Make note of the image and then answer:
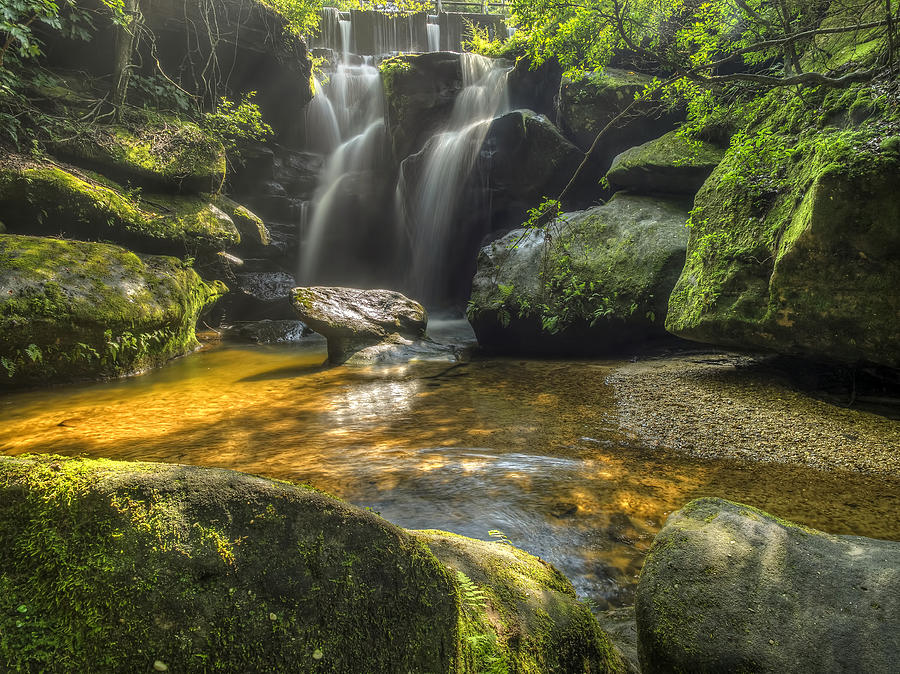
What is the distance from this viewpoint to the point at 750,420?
4.31m

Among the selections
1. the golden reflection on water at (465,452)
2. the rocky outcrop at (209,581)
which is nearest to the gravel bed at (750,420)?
the golden reflection on water at (465,452)

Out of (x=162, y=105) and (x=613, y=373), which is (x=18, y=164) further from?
(x=613, y=373)

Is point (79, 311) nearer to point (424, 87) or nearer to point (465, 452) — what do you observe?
point (465, 452)

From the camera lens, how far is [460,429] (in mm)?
4535

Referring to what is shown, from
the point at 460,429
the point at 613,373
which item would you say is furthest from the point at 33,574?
the point at 613,373

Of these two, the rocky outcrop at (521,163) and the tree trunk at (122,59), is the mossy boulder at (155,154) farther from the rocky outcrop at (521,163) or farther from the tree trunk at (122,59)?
the rocky outcrop at (521,163)

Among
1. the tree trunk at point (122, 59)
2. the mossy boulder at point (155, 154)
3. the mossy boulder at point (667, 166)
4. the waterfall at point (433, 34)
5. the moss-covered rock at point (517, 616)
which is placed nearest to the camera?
the moss-covered rock at point (517, 616)

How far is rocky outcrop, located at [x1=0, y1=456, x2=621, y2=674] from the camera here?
848mm

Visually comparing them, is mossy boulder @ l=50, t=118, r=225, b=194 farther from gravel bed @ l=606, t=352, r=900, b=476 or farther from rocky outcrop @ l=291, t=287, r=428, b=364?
gravel bed @ l=606, t=352, r=900, b=476

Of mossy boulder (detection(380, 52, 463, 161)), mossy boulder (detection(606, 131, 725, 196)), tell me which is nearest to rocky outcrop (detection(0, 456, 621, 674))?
mossy boulder (detection(606, 131, 725, 196))

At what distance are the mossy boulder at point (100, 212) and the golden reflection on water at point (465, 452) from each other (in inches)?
133

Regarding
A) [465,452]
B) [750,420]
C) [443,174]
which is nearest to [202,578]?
[465,452]

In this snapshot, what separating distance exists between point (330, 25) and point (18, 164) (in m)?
18.8

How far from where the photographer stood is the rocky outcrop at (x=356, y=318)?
27.8 feet
